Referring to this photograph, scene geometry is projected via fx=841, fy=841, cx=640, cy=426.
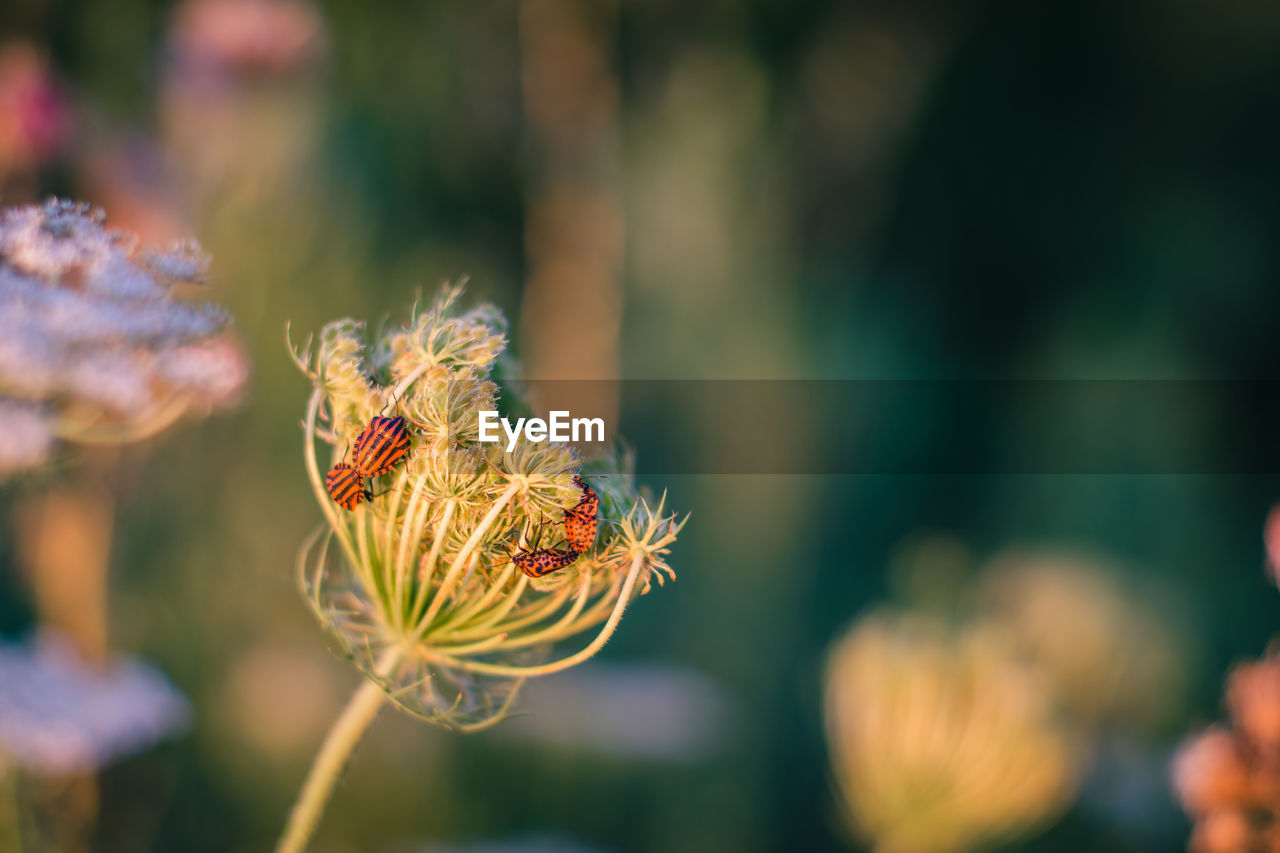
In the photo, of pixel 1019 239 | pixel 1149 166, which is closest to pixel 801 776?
pixel 1019 239

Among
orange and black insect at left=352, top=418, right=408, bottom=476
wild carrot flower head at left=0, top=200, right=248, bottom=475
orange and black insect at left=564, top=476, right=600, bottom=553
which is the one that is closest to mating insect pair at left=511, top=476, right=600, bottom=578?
orange and black insect at left=564, top=476, right=600, bottom=553

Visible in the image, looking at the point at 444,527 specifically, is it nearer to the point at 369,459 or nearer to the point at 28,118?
the point at 369,459

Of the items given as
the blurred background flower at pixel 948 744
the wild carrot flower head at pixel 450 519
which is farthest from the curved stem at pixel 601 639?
the blurred background flower at pixel 948 744

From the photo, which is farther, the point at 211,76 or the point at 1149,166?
the point at 1149,166

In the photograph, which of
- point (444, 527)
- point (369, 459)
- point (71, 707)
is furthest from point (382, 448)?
point (71, 707)

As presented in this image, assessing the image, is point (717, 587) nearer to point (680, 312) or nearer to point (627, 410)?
point (627, 410)

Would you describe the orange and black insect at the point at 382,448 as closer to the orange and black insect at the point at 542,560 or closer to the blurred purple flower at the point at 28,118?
the orange and black insect at the point at 542,560
